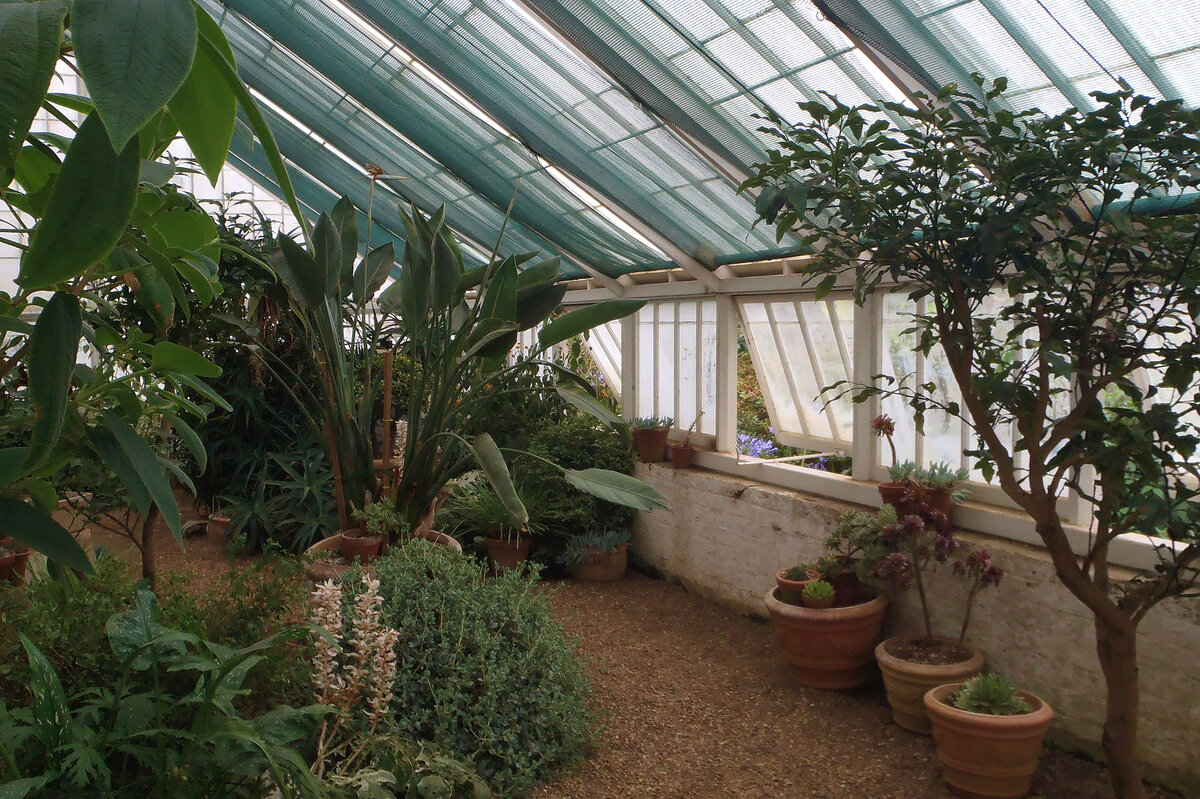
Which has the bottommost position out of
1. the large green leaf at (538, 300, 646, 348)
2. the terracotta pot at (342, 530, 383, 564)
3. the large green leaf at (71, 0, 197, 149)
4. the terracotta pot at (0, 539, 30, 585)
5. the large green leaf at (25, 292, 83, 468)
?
the terracotta pot at (0, 539, 30, 585)

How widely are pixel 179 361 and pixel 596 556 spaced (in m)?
4.39

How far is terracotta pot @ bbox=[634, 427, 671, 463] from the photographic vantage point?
5359mm

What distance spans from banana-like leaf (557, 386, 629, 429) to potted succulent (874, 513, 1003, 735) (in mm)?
1129

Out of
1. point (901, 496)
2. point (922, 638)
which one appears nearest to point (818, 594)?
point (922, 638)

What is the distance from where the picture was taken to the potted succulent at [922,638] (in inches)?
123

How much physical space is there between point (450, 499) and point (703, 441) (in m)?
1.63

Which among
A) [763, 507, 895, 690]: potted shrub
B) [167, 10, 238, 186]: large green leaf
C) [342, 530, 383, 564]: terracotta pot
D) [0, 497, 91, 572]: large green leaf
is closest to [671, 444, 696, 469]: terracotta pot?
[763, 507, 895, 690]: potted shrub

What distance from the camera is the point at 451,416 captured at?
372 cm

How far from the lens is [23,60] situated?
41cm

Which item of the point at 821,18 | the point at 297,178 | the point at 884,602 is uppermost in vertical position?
the point at 297,178

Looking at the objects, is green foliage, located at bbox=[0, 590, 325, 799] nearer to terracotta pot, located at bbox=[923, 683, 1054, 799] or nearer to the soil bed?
the soil bed

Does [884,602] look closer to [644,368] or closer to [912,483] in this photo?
[912,483]

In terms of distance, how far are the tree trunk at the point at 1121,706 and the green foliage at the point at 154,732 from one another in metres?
2.06

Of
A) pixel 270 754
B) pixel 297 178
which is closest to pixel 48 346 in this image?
pixel 270 754
